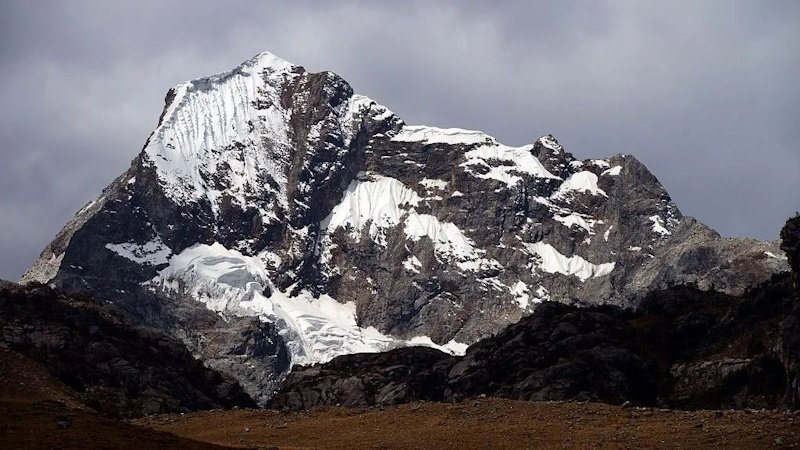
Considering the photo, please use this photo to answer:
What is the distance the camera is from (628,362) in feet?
215

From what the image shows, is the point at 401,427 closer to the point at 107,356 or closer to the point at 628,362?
the point at 628,362

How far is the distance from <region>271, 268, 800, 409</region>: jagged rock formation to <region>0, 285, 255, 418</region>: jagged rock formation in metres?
8.27

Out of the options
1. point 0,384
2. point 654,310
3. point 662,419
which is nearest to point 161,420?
point 0,384

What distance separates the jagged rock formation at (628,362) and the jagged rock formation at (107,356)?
8265mm

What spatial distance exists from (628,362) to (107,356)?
38013mm

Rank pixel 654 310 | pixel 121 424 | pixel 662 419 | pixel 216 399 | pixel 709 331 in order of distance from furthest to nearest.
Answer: pixel 216 399
pixel 654 310
pixel 709 331
pixel 662 419
pixel 121 424

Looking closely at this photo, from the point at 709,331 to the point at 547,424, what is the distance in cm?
2852

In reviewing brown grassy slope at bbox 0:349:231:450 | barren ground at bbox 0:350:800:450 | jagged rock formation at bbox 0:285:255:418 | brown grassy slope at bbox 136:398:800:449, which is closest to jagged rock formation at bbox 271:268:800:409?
jagged rock formation at bbox 0:285:255:418

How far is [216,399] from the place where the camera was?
286ft

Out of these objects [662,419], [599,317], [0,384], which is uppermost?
[599,317]

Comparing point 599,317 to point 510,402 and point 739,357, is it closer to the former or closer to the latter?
point 739,357

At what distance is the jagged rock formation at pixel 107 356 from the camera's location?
239 feet

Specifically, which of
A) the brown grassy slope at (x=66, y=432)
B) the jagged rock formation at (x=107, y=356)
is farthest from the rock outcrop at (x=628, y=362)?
the brown grassy slope at (x=66, y=432)

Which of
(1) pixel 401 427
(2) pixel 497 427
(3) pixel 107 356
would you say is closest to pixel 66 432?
(1) pixel 401 427
